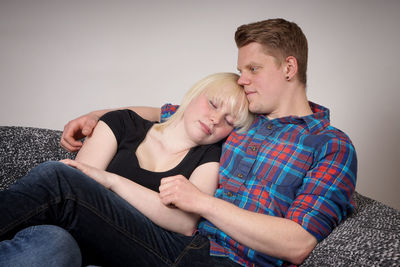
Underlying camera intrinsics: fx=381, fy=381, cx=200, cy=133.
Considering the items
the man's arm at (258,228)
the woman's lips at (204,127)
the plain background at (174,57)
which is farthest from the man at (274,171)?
the plain background at (174,57)

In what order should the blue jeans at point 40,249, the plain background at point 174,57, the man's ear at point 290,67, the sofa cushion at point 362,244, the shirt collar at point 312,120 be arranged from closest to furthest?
the blue jeans at point 40,249, the sofa cushion at point 362,244, the shirt collar at point 312,120, the man's ear at point 290,67, the plain background at point 174,57

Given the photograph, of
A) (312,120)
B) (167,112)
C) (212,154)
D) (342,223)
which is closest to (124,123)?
(167,112)

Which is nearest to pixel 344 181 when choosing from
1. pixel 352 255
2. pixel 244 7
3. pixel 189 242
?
pixel 352 255

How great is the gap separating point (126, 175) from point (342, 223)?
2.67 ft

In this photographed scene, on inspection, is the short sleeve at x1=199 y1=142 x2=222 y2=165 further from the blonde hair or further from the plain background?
the plain background

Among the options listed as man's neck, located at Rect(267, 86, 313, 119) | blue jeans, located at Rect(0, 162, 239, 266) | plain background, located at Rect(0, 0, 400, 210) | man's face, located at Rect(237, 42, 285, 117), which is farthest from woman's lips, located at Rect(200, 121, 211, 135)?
plain background, located at Rect(0, 0, 400, 210)

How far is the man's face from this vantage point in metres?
1.55

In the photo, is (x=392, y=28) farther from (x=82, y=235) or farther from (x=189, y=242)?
(x=82, y=235)

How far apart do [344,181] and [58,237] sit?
35.3 inches

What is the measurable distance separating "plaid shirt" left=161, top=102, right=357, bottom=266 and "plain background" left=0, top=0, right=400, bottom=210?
3.24ft

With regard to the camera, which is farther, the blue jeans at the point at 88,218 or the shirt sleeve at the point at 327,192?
the shirt sleeve at the point at 327,192

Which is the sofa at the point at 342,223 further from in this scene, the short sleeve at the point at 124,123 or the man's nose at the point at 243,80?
the man's nose at the point at 243,80

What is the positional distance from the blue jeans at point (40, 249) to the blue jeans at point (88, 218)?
56 millimetres

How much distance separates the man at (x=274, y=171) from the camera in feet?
3.92
